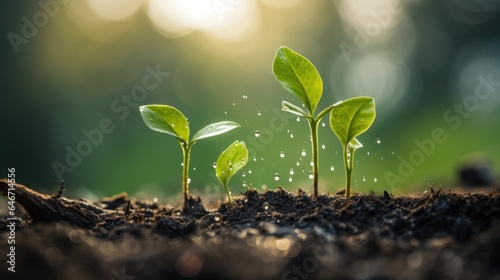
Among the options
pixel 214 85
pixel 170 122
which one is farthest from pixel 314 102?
pixel 214 85

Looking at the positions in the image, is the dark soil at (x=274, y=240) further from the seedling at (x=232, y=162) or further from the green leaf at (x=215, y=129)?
the green leaf at (x=215, y=129)

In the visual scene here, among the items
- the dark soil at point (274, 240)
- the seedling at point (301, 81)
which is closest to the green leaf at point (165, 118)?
the dark soil at point (274, 240)

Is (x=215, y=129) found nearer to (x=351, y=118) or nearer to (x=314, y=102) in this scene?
(x=314, y=102)

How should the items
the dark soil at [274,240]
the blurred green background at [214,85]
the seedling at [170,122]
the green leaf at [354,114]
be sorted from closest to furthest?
the dark soil at [274,240], the green leaf at [354,114], the seedling at [170,122], the blurred green background at [214,85]

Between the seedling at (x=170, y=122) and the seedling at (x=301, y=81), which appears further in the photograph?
the seedling at (x=170, y=122)

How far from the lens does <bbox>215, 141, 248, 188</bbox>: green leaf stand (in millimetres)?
2330

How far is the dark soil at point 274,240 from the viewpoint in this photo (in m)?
1.04

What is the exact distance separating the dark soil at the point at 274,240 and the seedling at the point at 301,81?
1.05 feet

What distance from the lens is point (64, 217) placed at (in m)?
1.93

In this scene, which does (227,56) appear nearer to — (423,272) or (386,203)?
(386,203)

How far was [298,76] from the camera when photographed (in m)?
2.18

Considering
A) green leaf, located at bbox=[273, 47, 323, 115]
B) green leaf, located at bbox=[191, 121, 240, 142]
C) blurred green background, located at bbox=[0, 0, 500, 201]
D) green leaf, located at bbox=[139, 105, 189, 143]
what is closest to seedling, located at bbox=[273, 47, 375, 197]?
green leaf, located at bbox=[273, 47, 323, 115]

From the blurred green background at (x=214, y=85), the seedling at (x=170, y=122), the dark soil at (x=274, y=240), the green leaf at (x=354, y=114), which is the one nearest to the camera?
the dark soil at (x=274, y=240)

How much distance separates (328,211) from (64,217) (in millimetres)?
1092
